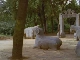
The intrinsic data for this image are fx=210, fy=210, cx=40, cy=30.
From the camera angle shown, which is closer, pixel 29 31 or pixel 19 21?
pixel 19 21

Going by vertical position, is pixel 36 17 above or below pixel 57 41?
above

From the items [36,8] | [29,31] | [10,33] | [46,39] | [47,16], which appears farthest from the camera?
[47,16]

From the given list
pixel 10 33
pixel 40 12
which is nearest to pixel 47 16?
pixel 40 12

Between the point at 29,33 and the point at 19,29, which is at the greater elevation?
the point at 19,29

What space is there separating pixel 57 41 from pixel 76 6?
63.5ft

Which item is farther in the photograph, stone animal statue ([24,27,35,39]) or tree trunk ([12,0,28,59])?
stone animal statue ([24,27,35,39])

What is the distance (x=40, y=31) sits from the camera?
32.1 feet

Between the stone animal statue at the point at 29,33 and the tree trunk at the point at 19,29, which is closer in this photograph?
the tree trunk at the point at 19,29

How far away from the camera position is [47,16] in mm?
26203

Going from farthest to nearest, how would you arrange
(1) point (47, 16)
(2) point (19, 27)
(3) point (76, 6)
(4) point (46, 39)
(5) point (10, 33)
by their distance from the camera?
(3) point (76, 6) < (1) point (47, 16) < (5) point (10, 33) < (4) point (46, 39) < (2) point (19, 27)

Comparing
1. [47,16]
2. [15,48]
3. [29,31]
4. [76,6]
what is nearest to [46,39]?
[15,48]

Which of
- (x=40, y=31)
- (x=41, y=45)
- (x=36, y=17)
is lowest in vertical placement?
(x=41, y=45)

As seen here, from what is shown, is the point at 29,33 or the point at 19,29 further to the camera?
the point at 29,33

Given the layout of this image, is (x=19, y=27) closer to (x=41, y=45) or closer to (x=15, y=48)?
(x=15, y=48)
